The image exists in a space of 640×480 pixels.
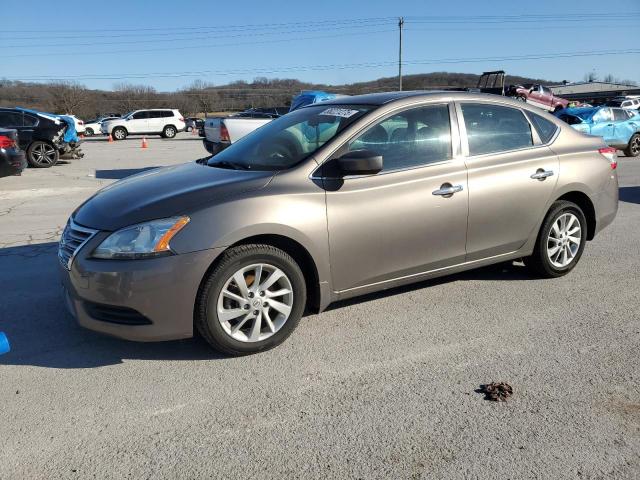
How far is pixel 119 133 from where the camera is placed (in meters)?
33.7

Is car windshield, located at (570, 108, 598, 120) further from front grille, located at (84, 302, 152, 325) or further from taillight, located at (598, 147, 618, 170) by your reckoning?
front grille, located at (84, 302, 152, 325)

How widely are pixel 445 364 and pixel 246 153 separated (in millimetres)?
2287

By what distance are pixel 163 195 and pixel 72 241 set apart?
0.68 m

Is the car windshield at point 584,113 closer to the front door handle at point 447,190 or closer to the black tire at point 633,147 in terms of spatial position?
the black tire at point 633,147

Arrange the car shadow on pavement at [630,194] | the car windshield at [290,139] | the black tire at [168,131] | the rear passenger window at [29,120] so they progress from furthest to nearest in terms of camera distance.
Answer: the black tire at [168,131] → the rear passenger window at [29,120] → the car shadow on pavement at [630,194] → the car windshield at [290,139]

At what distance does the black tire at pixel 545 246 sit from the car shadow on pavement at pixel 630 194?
4911mm

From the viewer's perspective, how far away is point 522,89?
1021 inches

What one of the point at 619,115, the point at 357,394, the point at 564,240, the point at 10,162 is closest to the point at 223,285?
the point at 357,394

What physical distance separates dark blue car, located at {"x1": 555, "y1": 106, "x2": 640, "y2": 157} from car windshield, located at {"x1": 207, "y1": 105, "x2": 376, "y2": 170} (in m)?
13.3

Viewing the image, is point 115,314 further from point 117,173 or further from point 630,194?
point 117,173

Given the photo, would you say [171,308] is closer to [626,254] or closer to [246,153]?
[246,153]

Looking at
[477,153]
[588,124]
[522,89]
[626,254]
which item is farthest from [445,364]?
[522,89]

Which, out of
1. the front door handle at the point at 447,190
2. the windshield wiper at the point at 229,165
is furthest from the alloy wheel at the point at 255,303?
the front door handle at the point at 447,190

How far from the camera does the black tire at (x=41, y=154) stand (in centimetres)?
1472
